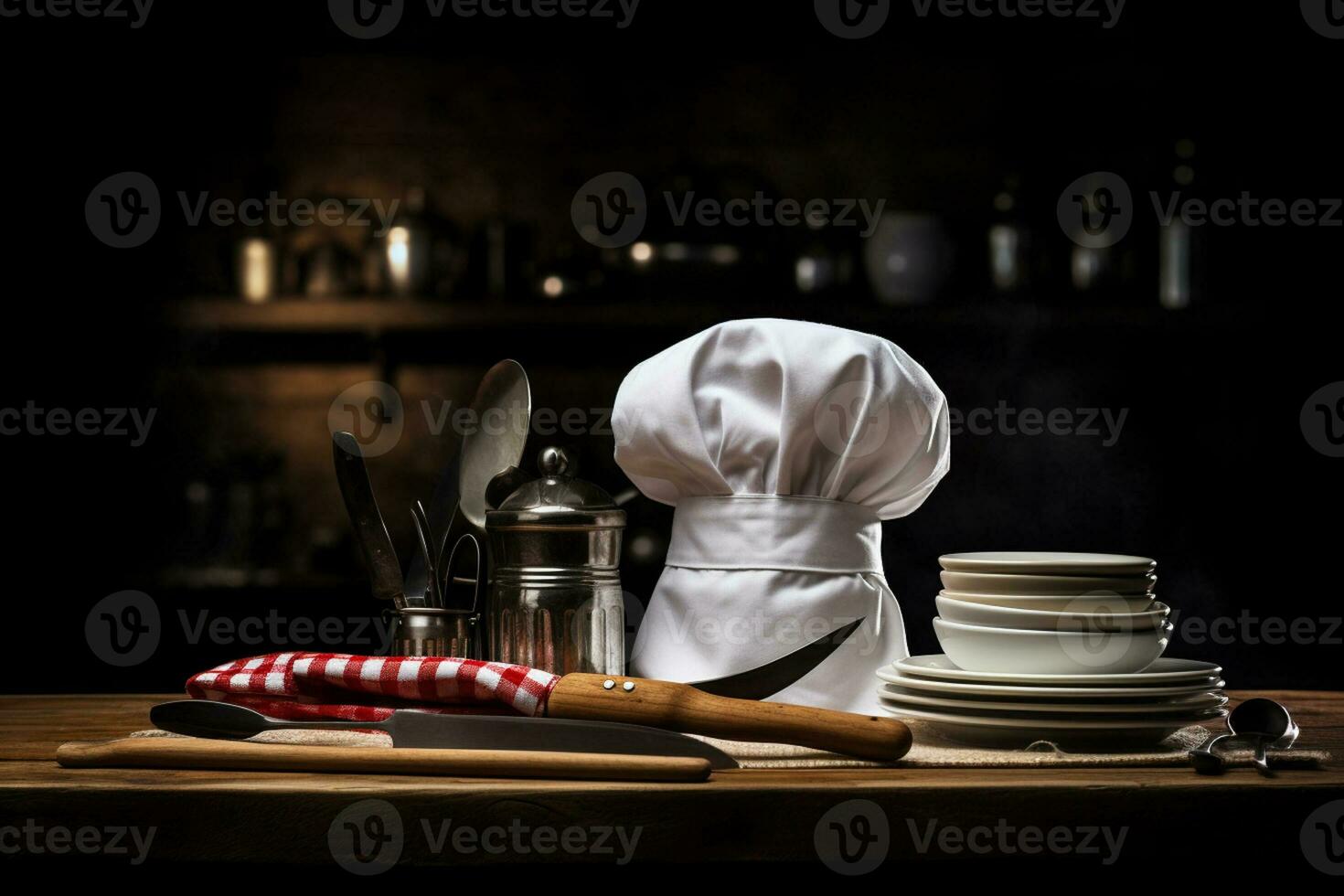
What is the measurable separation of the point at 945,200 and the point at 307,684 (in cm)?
150

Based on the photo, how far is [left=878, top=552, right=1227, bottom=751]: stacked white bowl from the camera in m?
0.75

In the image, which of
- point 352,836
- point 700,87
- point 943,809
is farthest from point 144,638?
point 943,809

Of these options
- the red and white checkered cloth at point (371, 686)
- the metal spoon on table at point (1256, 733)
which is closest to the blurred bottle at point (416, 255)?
the red and white checkered cloth at point (371, 686)

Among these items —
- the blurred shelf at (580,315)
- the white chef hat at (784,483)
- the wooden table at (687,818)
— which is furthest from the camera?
the blurred shelf at (580,315)

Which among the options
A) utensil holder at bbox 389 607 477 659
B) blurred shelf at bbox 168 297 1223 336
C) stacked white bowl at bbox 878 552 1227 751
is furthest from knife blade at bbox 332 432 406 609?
blurred shelf at bbox 168 297 1223 336

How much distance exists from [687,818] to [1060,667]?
0.27 metres

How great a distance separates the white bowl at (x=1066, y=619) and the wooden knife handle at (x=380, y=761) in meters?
0.21

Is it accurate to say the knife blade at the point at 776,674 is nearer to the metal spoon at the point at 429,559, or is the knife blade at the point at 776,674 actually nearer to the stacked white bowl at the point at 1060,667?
the stacked white bowl at the point at 1060,667

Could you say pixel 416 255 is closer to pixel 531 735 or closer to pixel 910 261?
pixel 910 261

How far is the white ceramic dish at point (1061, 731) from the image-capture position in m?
0.75

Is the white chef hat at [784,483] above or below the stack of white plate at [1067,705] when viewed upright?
above

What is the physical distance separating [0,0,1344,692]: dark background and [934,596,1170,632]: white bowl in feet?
3.92

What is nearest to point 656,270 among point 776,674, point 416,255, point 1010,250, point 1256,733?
point 416,255

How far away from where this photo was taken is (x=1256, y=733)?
75cm
